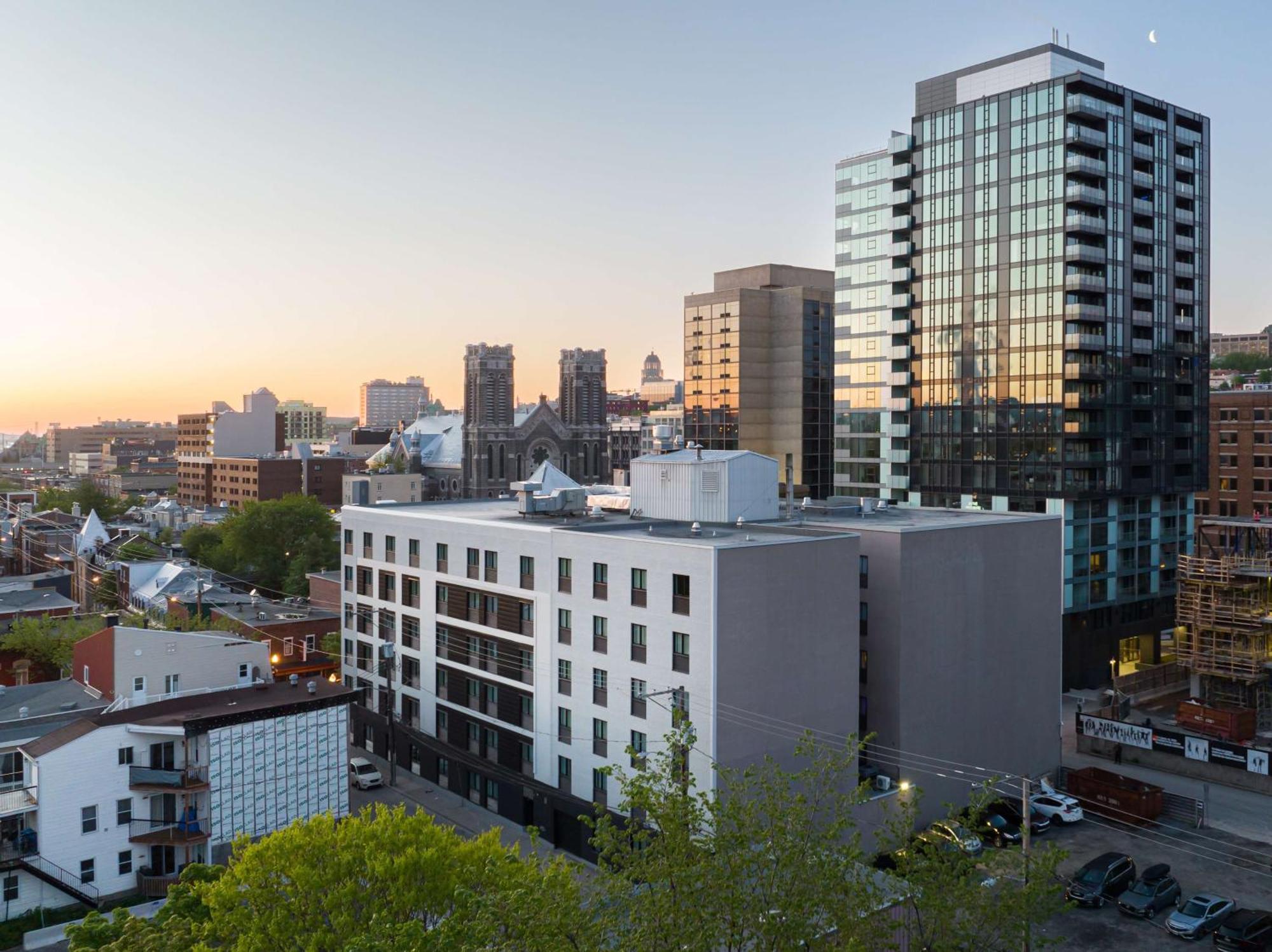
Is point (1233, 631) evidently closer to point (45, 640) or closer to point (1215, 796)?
point (1215, 796)

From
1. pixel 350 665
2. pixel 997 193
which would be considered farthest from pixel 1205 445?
pixel 350 665

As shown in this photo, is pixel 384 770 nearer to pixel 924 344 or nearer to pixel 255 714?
pixel 255 714

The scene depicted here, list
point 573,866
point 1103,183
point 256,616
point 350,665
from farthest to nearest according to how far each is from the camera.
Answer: point 1103,183
point 256,616
point 350,665
point 573,866

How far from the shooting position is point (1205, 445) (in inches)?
3472

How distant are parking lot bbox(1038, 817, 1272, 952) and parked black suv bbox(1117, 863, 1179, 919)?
0.31m

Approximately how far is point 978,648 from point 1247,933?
16020mm

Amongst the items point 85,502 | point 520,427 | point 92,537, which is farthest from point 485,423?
point 85,502

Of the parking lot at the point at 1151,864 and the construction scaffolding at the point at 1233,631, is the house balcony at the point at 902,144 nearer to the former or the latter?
the construction scaffolding at the point at 1233,631

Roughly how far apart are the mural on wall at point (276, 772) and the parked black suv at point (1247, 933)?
3345cm

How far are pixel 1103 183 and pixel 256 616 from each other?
239ft

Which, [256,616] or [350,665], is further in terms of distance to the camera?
[256,616]

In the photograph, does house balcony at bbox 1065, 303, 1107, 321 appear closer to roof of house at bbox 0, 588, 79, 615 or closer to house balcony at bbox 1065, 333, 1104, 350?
house balcony at bbox 1065, 333, 1104, 350

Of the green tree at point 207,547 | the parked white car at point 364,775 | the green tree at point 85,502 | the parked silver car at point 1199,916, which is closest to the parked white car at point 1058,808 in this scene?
the parked silver car at point 1199,916

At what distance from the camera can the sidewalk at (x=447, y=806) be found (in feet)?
150
